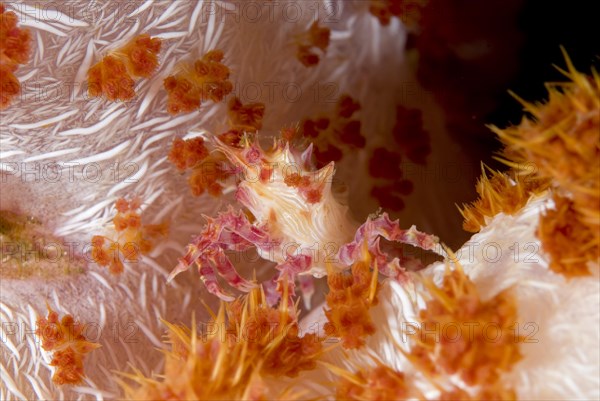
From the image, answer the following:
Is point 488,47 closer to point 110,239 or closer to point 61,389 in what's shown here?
point 110,239

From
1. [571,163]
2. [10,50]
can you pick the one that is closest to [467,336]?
[571,163]

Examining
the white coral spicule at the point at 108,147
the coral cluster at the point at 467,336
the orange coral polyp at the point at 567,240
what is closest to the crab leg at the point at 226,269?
the white coral spicule at the point at 108,147

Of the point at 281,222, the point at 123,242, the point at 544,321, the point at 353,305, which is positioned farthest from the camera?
the point at 123,242

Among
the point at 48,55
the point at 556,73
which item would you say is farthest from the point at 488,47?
the point at 48,55

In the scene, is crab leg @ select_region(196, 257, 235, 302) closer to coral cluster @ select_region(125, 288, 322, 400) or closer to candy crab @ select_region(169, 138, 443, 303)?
candy crab @ select_region(169, 138, 443, 303)

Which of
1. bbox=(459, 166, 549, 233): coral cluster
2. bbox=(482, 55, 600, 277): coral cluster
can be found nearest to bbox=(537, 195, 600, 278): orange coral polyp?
bbox=(482, 55, 600, 277): coral cluster

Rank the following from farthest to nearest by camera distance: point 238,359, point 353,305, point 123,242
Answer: point 123,242
point 353,305
point 238,359

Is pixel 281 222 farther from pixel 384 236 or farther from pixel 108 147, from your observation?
pixel 108 147
